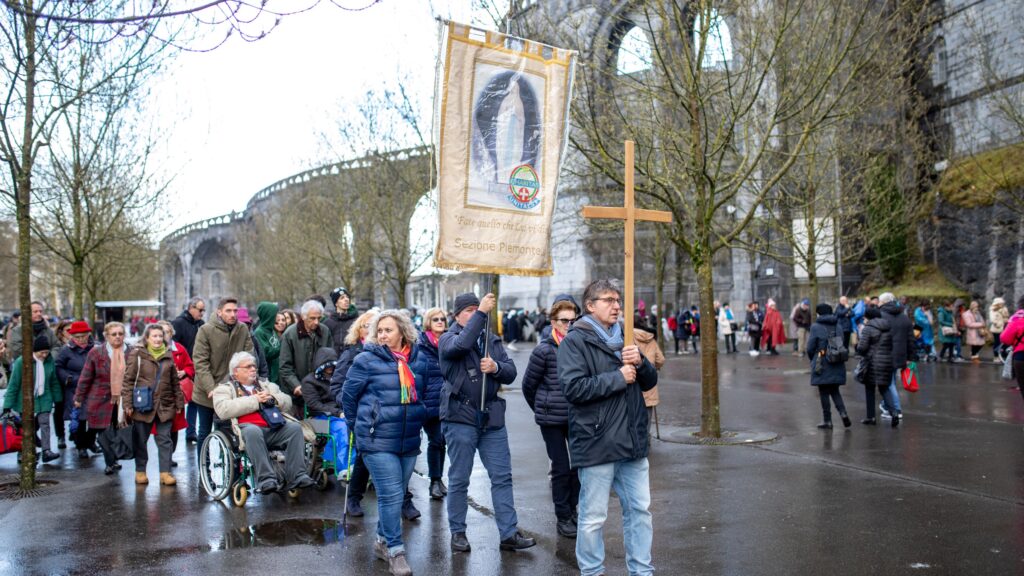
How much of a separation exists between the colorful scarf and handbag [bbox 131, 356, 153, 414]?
401 cm

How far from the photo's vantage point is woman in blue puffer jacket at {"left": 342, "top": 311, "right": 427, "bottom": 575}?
19.6 ft

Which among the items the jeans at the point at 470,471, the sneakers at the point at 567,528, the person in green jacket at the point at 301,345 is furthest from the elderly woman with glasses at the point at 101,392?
the sneakers at the point at 567,528

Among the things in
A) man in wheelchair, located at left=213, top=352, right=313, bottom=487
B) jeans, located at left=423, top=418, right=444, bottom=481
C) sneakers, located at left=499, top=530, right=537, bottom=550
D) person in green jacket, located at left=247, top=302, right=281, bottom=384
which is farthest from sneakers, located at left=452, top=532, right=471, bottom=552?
person in green jacket, located at left=247, top=302, right=281, bottom=384

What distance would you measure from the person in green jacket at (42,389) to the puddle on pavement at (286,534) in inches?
206

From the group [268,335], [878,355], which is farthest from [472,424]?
[878,355]

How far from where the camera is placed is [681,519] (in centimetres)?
709

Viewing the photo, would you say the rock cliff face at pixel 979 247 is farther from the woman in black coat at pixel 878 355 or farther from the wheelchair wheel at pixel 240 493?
the wheelchair wheel at pixel 240 493

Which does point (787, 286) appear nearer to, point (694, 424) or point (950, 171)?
point (950, 171)

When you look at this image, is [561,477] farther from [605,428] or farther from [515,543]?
[605,428]

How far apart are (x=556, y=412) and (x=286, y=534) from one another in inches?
89.3

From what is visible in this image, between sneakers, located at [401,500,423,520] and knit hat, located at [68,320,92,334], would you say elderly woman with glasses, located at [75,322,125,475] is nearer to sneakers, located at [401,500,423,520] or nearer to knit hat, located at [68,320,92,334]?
knit hat, located at [68,320,92,334]

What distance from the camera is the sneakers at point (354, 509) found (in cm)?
754

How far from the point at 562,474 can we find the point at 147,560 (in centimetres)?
300

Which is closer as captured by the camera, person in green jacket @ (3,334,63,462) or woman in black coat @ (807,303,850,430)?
person in green jacket @ (3,334,63,462)
